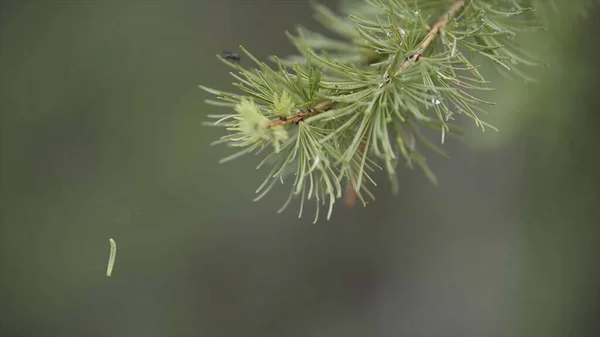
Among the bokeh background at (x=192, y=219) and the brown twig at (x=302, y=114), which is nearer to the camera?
the brown twig at (x=302, y=114)

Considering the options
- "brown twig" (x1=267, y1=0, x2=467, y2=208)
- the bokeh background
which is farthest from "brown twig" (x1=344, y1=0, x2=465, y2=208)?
the bokeh background

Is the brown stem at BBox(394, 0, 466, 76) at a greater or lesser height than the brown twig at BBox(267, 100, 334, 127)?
greater

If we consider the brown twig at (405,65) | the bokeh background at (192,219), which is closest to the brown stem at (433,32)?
the brown twig at (405,65)

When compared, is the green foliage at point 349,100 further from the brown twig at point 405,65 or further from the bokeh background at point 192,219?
the bokeh background at point 192,219

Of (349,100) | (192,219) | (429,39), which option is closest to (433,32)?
(429,39)

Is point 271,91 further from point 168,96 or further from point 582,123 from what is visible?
point 168,96

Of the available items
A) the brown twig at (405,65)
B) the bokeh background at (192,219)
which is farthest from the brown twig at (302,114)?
the bokeh background at (192,219)

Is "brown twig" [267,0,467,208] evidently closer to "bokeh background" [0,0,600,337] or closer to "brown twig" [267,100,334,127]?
"brown twig" [267,100,334,127]

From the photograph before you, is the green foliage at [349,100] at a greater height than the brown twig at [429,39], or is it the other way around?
the brown twig at [429,39]

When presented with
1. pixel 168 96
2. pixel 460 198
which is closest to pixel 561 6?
pixel 460 198
